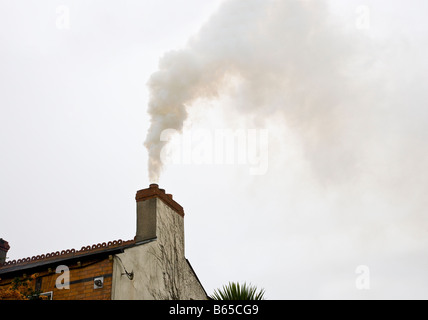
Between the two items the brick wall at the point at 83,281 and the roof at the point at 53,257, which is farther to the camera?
the roof at the point at 53,257

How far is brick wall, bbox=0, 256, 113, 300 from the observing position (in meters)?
12.6

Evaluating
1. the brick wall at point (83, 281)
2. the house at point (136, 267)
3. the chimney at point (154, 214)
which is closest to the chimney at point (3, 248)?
the house at point (136, 267)

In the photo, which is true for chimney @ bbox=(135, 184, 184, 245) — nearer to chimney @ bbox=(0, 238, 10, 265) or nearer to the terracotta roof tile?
the terracotta roof tile

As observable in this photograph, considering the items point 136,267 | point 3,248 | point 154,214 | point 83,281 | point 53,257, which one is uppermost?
point 154,214

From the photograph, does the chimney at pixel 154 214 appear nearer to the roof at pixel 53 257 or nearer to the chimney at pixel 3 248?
the roof at pixel 53 257

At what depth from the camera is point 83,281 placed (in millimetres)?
12945

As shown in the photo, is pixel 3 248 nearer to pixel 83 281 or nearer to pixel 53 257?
pixel 53 257

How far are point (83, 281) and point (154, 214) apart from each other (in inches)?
151

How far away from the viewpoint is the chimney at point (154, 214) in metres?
15.8

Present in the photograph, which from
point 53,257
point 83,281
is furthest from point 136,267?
point 53,257

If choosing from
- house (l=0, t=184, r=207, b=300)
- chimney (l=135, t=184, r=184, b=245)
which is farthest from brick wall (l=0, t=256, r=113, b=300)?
chimney (l=135, t=184, r=184, b=245)

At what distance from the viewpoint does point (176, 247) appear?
1703 centimetres
